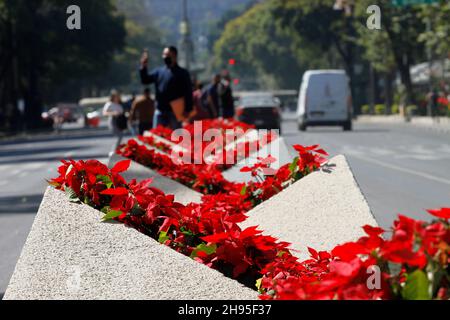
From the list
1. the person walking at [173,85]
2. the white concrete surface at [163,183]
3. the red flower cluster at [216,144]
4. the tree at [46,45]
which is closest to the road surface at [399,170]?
the red flower cluster at [216,144]

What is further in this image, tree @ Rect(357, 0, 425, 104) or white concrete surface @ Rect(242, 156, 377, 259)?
tree @ Rect(357, 0, 425, 104)

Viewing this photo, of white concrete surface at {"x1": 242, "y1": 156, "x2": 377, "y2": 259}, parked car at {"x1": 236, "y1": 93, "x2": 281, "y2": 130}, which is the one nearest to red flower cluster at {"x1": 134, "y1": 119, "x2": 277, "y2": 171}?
white concrete surface at {"x1": 242, "y1": 156, "x2": 377, "y2": 259}

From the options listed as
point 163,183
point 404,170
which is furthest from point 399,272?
point 404,170

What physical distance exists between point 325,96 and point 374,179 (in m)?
27.0

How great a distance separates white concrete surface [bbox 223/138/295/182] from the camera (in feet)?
41.9

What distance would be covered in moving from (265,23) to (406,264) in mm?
152454

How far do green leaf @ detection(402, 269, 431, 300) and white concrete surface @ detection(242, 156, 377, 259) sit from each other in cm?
349

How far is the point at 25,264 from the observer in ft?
17.6

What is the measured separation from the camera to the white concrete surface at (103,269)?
5.13 metres

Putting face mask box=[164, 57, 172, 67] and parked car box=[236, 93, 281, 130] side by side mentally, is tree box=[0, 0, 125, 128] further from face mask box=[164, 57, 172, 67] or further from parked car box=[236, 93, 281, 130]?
face mask box=[164, 57, 172, 67]

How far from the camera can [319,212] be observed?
8000mm

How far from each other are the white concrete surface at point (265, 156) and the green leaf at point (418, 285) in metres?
8.46
